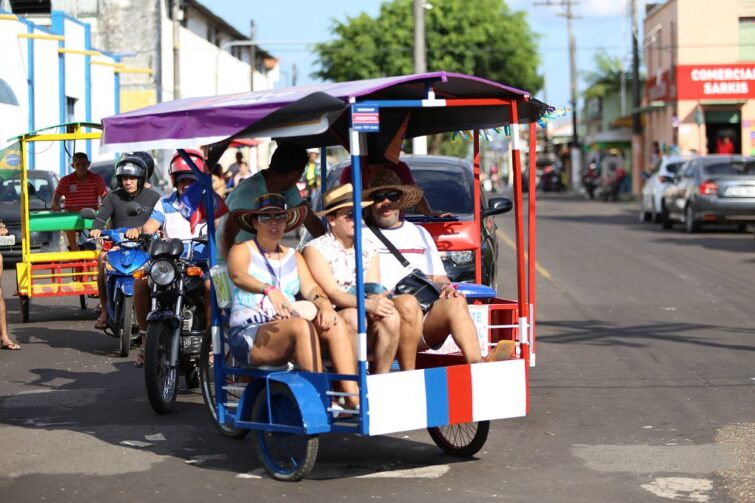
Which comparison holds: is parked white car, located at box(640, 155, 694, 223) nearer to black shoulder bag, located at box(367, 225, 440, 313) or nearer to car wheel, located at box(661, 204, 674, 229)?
car wheel, located at box(661, 204, 674, 229)

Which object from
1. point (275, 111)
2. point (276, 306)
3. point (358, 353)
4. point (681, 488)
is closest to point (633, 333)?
point (681, 488)

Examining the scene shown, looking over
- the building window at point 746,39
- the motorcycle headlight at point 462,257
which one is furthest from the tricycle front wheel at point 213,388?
the building window at point 746,39

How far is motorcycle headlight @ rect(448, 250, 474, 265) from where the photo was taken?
40.4ft

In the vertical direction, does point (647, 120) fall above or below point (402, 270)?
above

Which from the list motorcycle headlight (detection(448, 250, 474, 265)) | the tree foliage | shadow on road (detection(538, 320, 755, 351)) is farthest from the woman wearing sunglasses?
the tree foliage

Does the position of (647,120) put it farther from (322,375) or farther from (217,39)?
(322,375)

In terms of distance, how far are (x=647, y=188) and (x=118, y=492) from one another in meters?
28.3

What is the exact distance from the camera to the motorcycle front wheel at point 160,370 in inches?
351

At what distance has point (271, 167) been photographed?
825cm

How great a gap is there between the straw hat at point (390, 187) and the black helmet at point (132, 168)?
17.5 ft

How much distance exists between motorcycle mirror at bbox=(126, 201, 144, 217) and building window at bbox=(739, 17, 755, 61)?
1685 inches

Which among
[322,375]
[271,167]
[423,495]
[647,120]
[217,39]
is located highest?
[217,39]

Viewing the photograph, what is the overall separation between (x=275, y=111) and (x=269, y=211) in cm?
89

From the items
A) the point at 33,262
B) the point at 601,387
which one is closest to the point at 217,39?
the point at 33,262
